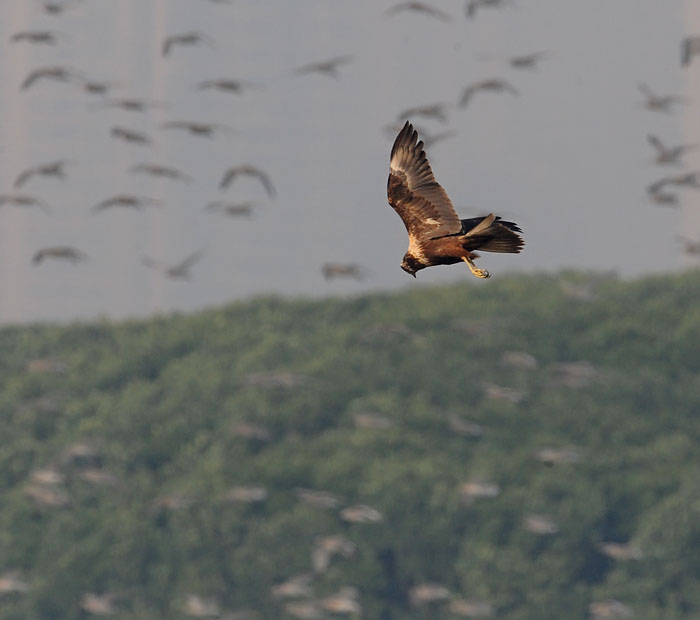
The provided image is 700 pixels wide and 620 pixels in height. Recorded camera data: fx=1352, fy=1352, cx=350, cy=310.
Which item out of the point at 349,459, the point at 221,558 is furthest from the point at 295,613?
the point at 349,459

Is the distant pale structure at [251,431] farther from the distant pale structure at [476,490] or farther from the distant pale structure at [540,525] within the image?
the distant pale structure at [540,525]

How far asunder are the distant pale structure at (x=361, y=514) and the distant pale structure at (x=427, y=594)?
1795 millimetres

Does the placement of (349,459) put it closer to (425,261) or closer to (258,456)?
(258,456)

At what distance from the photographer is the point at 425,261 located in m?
4.46

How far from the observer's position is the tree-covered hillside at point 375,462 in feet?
97.3

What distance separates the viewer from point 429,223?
14.8ft

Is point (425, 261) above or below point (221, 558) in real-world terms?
above

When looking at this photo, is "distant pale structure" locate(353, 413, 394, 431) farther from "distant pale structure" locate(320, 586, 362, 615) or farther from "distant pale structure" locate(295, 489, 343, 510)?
"distant pale structure" locate(320, 586, 362, 615)

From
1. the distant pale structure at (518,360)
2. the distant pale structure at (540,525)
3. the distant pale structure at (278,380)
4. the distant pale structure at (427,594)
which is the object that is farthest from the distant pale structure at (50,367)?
the distant pale structure at (540,525)

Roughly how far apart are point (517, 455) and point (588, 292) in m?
9.83

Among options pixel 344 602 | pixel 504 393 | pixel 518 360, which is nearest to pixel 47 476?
pixel 344 602

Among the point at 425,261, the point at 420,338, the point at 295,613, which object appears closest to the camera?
the point at 425,261

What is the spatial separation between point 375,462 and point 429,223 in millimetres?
28233

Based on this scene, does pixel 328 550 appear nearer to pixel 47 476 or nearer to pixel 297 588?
pixel 297 588
